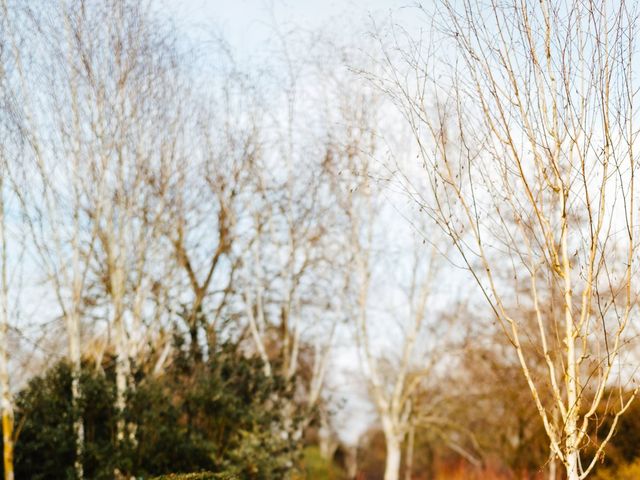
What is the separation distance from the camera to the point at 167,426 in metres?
8.73

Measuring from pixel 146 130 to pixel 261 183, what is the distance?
106 inches

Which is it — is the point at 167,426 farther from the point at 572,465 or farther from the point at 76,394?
the point at 572,465

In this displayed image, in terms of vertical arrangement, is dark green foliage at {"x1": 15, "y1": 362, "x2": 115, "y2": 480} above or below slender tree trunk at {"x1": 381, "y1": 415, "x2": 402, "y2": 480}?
above

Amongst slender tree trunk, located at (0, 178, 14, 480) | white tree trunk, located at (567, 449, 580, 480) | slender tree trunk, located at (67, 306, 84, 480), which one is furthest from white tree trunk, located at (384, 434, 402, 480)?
white tree trunk, located at (567, 449, 580, 480)

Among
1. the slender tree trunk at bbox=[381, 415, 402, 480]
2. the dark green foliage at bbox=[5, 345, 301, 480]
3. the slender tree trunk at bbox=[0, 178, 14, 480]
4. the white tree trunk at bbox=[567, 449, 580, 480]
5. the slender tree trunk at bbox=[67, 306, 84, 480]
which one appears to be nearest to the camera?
the white tree trunk at bbox=[567, 449, 580, 480]

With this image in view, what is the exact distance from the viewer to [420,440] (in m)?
26.4

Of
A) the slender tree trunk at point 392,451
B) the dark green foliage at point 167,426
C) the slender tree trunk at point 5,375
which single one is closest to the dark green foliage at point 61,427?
the dark green foliage at point 167,426

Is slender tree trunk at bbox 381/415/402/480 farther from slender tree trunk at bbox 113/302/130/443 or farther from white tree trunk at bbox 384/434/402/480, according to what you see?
slender tree trunk at bbox 113/302/130/443

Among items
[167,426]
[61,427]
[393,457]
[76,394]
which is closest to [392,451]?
[393,457]

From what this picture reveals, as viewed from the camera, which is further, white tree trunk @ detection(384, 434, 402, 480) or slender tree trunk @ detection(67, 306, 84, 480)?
white tree trunk @ detection(384, 434, 402, 480)

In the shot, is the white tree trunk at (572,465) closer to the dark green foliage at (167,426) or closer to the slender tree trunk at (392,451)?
the dark green foliage at (167,426)

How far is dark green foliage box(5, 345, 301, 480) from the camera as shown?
324 inches

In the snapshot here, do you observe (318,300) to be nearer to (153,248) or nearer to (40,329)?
(153,248)

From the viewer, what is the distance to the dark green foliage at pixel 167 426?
823 centimetres
